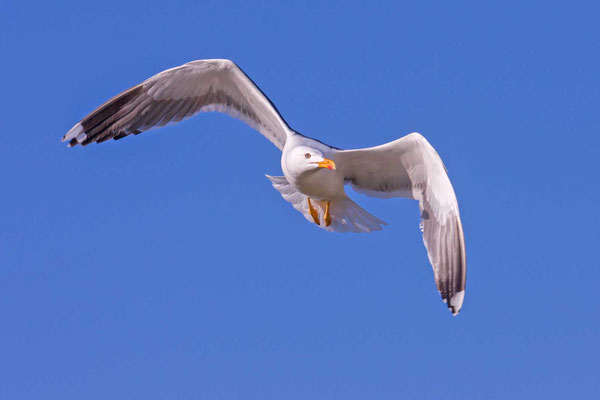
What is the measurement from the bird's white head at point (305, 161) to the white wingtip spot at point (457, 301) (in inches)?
73.1

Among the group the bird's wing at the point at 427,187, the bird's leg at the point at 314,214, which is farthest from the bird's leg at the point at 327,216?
the bird's wing at the point at 427,187

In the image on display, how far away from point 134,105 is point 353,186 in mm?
2863

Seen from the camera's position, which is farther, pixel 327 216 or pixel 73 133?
pixel 73 133

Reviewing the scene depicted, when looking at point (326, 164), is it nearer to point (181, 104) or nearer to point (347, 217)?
point (347, 217)

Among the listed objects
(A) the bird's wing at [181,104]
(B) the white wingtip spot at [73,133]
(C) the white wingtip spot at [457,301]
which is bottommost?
(C) the white wingtip spot at [457,301]

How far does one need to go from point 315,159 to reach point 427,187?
4.21ft

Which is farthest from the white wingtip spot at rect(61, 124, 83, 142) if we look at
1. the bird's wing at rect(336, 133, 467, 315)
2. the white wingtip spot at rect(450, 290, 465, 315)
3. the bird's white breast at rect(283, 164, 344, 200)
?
the white wingtip spot at rect(450, 290, 465, 315)

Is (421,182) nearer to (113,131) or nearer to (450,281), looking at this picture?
(450,281)

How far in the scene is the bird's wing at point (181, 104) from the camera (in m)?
12.6

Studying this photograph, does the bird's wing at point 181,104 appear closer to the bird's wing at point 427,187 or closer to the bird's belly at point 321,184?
the bird's belly at point 321,184

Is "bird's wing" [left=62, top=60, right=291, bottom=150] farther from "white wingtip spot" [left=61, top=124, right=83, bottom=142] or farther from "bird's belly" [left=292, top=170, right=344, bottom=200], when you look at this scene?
"bird's belly" [left=292, top=170, right=344, bottom=200]

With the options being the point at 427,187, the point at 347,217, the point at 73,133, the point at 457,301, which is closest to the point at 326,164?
the point at 427,187

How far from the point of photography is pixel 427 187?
11.7 meters

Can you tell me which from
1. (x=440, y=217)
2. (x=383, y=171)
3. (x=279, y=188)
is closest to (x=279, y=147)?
(x=279, y=188)
